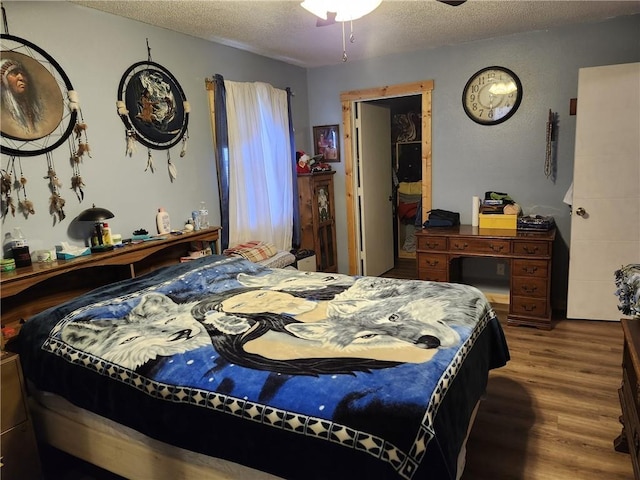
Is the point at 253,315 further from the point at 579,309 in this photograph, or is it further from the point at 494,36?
the point at 494,36

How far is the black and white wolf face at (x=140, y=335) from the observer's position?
1.75 metres

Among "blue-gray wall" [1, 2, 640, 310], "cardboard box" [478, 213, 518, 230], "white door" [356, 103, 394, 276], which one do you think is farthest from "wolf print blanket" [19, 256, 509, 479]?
"white door" [356, 103, 394, 276]

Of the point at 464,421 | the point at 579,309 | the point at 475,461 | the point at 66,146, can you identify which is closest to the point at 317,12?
the point at 66,146

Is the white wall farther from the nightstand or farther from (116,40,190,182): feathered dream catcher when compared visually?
the nightstand

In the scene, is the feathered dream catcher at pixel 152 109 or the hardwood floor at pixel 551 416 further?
the feathered dream catcher at pixel 152 109

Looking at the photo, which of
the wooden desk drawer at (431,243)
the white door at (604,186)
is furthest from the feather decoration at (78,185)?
the white door at (604,186)

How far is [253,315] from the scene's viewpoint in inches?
82.1

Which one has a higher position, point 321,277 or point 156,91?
point 156,91

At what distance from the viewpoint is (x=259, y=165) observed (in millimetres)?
3891

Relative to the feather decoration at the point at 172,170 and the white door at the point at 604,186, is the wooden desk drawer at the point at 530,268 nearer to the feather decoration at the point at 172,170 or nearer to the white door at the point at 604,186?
the white door at the point at 604,186

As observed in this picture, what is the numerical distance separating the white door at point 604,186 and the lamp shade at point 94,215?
3416 millimetres

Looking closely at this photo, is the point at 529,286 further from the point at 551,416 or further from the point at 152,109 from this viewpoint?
the point at 152,109

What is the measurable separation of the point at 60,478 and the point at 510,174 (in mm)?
4000

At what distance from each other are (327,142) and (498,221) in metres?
2.05
